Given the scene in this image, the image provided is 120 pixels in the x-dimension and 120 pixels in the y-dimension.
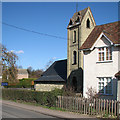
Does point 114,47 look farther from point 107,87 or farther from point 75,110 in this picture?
point 75,110

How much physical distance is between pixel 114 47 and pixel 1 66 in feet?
96.2

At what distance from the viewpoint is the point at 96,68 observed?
782 inches

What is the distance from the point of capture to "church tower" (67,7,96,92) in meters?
25.0

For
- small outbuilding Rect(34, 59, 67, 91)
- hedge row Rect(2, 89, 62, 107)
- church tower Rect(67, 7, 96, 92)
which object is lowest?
hedge row Rect(2, 89, 62, 107)

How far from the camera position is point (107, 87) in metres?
18.7

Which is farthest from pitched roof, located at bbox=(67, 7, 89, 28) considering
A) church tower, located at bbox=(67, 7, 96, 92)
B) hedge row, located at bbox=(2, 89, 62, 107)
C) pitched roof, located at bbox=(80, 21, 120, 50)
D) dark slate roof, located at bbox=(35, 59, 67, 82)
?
hedge row, located at bbox=(2, 89, 62, 107)

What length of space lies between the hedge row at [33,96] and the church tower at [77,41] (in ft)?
21.7

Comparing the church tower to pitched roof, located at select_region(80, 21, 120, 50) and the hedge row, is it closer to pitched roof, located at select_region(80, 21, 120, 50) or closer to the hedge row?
pitched roof, located at select_region(80, 21, 120, 50)

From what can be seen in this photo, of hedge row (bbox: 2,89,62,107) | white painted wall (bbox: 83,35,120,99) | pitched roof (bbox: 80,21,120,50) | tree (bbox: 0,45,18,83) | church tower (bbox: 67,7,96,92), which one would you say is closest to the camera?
hedge row (bbox: 2,89,62,107)

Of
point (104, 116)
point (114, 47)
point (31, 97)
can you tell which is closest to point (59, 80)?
point (31, 97)

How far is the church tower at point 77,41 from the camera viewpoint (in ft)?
82.1

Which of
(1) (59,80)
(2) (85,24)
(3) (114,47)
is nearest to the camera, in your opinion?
(3) (114,47)

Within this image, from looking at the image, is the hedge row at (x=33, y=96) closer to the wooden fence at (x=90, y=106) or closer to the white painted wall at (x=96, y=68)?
the wooden fence at (x=90, y=106)

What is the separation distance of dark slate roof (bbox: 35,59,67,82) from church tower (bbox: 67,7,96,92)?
99.8 inches
